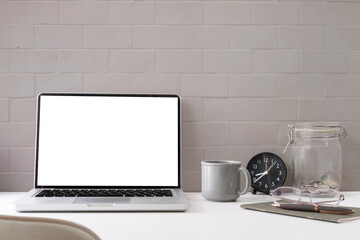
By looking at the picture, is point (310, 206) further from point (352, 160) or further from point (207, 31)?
point (207, 31)

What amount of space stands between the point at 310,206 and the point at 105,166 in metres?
0.69

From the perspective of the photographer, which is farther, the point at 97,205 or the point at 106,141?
the point at 106,141

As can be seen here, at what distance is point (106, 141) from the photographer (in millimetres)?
1464

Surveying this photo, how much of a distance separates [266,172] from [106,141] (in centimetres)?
58

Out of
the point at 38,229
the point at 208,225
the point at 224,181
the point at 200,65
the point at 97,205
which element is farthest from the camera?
the point at 200,65

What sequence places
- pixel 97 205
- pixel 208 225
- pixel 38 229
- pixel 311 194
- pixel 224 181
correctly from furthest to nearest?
pixel 311 194 < pixel 224 181 < pixel 97 205 < pixel 208 225 < pixel 38 229

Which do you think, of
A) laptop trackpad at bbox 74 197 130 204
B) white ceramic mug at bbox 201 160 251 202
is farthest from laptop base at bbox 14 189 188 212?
white ceramic mug at bbox 201 160 251 202

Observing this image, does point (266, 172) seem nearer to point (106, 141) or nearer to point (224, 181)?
point (224, 181)

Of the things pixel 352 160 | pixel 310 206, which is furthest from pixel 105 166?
pixel 352 160

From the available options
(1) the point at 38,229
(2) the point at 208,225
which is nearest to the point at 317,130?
(2) the point at 208,225

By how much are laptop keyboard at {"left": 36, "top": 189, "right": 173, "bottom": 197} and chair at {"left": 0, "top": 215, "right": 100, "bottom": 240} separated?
64 centimetres

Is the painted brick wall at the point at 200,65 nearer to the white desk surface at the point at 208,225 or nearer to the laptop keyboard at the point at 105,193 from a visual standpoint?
the laptop keyboard at the point at 105,193

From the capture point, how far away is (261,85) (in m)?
1.61

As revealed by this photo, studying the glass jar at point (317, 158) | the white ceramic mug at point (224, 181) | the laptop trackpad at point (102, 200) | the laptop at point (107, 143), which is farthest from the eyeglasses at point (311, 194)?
the laptop trackpad at point (102, 200)
